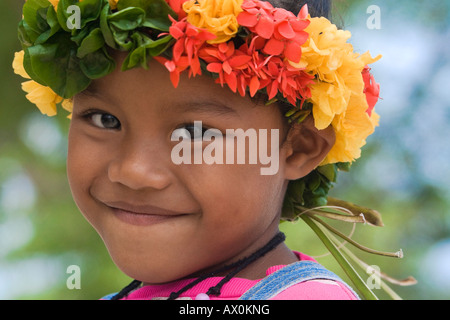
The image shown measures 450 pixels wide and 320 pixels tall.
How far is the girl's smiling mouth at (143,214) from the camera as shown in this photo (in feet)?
4.38

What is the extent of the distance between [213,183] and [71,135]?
1.30 feet

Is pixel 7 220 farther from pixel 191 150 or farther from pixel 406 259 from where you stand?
pixel 191 150

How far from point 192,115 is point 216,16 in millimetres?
211

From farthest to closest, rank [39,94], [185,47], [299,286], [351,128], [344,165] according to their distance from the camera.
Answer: [344,165] → [39,94] → [351,128] → [299,286] → [185,47]

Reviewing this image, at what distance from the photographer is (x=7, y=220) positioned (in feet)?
12.2

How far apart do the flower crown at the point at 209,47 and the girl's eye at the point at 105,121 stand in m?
0.08

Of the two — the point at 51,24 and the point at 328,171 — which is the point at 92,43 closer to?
the point at 51,24

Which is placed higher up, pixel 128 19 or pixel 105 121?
pixel 128 19

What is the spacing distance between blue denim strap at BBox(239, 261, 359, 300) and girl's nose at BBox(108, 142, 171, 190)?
Answer: 30cm

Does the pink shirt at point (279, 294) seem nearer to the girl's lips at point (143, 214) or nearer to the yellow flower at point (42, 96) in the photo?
the girl's lips at point (143, 214)

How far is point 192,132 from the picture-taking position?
1.32 m

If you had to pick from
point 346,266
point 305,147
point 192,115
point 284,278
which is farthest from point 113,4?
point 346,266

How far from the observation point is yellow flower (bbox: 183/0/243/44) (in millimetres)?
1266

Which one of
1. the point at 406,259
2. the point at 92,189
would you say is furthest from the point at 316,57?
the point at 406,259
